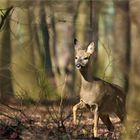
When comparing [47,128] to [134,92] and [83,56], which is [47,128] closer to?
[83,56]

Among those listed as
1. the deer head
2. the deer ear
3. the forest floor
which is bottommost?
the forest floor

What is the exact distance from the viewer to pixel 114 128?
48.5 ft

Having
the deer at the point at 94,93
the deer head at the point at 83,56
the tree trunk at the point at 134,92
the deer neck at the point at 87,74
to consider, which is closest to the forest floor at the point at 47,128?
the deer at the point at 94,93

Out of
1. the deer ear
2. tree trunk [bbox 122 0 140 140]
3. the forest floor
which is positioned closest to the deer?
the deer ear

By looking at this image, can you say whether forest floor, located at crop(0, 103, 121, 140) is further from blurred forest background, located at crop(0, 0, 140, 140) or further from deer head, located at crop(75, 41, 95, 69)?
deer head, located at crop(75, 41, 95, 69)

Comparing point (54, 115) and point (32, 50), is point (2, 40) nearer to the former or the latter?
point (32, 50)

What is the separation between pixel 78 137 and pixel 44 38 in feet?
59.4

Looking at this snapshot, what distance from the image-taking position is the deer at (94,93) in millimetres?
13758

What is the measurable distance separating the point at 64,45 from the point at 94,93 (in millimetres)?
22128

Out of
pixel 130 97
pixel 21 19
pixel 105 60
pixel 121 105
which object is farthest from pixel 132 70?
pixel 105 60

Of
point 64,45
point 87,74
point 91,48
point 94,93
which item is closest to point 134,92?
point 94,93

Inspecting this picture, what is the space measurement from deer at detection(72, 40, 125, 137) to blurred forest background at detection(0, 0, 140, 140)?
1.23 ft

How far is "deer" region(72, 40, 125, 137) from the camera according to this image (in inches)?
542

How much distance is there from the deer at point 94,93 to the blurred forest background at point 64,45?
376 millimetres
